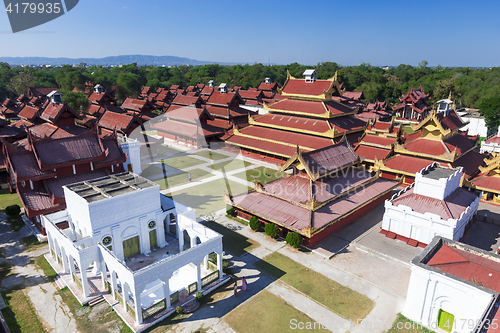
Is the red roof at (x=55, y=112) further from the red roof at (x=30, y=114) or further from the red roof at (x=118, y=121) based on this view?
the red roof at (x=30, y=114)

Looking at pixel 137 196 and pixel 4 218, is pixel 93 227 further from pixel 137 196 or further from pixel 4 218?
pixel 4 218

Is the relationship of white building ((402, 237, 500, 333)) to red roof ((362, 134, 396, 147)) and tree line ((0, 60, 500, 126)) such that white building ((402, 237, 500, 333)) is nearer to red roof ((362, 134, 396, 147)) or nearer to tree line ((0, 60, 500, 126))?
red roof ((362, 134, 396, 147))

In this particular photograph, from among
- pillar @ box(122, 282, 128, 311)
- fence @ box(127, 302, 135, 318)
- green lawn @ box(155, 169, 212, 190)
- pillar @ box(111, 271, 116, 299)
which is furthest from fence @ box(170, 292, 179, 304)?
green lawn @ box(155, 169, 212, 190)

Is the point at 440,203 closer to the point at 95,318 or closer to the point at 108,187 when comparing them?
the point at 95,318

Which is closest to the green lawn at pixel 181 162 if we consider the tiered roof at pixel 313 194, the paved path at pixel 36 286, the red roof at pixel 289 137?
the red roof at pixel 289 137

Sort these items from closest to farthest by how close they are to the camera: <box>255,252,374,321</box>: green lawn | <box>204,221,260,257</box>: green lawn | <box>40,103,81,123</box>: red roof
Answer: <box>255,252,374,321</box>: green lawn → <box>204,221,260,257</box>: green lawn → <box>40,103,81,123</box>: red roof

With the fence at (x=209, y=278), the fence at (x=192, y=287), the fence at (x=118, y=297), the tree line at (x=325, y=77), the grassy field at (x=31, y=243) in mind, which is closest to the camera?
the fence at (x=118, y=297)
